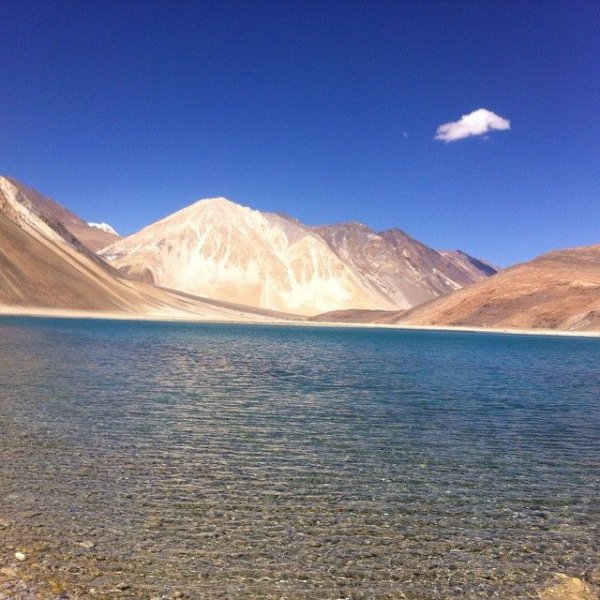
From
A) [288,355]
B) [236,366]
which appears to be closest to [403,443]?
[236,366]

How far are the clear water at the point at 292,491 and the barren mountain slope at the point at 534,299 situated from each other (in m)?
116

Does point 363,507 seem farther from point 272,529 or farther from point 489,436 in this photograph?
point 489,436

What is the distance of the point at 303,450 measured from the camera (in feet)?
50.8

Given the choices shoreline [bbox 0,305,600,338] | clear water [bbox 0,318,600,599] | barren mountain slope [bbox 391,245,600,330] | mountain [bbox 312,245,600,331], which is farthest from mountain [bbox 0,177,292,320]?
clear water [bbox 0,318,600,599]

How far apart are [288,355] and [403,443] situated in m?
32.0

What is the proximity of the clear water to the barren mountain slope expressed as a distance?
380 ft

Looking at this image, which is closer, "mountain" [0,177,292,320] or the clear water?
the clear water

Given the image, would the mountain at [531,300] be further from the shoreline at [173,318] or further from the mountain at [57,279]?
the mountain at [57,279]

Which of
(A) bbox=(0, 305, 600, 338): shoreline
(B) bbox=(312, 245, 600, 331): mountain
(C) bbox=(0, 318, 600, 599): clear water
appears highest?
(B) bbox=(312, 245, 600, 331): mountain

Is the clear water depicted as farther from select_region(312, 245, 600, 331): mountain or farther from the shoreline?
select_region(312, 245, 600, 331): mountain

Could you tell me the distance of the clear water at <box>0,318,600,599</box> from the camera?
28.0 ft

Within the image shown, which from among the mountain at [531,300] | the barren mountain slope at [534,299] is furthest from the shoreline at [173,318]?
the barren mountain slope at [534,299]

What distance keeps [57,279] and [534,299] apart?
10956 cm

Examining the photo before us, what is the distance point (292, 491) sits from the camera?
12.1 meters
